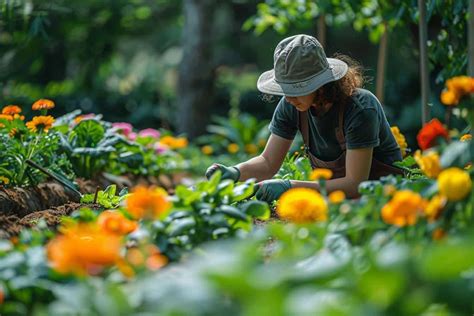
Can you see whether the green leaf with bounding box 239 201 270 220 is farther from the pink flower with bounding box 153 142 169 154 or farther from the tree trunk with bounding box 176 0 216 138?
the tree trunk with bounding box 176 0 216 138

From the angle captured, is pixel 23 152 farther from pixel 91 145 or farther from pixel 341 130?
pixel 341 130

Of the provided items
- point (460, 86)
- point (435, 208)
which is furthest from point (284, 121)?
point (435, 208)

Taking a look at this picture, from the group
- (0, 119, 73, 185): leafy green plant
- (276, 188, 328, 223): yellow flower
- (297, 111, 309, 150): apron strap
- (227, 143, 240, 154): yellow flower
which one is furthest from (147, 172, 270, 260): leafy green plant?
(227, 143, 240, 154): yellow flower

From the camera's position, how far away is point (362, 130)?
3.14 metres

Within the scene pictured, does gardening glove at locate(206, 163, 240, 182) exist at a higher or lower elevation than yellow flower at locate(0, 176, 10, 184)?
higher

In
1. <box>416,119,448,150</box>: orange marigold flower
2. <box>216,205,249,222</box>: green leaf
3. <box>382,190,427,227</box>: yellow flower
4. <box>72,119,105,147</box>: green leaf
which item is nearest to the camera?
<box>382,190,427,227</box>: yellow flower

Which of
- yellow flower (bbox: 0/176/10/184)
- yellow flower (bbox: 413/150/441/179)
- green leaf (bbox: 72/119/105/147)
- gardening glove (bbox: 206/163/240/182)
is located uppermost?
yellow flower (bbox: 413/150/441/179)

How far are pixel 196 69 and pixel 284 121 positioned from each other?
5515mm

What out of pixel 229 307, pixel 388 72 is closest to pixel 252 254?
pixel 229 307

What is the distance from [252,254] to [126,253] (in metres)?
0.68

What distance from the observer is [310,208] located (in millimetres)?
1854

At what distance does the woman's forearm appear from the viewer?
3.51m

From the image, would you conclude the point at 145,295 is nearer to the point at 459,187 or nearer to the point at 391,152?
the point at 459,187

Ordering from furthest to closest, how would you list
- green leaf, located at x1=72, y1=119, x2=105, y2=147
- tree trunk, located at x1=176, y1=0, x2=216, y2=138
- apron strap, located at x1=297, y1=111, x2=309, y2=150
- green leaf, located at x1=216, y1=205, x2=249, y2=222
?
tree trunk, located at x1=176, y1=0, x2=216, y2=138, green leaf, located at x1=72, y1=119, x2=105, y2=147, apron strap, located at x1=297, y1=111, x2=309, y2=150, green leaf, located at x1=216, y1=205, x2=249, y2=222
